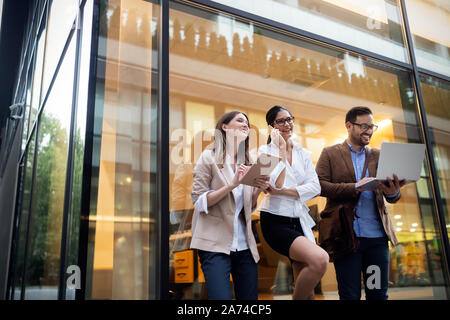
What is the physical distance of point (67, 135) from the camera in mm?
3262

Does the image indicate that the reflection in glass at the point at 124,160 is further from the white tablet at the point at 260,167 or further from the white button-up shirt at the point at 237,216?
the white tablet at the point at 260,167

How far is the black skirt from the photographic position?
2738mm

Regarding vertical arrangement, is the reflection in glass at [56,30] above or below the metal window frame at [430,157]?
above

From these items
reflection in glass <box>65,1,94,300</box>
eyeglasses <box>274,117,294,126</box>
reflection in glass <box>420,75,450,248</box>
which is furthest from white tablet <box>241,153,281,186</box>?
reflection in glass <box>420,75,450,248</box>

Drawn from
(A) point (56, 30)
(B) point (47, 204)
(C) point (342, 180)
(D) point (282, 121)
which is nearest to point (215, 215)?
(D) point (282, 121)

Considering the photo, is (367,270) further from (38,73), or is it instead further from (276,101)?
(38,73)

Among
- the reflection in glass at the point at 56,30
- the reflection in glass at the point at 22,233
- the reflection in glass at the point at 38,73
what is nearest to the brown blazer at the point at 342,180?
the reflection in glass at the point at 56,30

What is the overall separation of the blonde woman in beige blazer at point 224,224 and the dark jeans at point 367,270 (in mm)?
→ 800

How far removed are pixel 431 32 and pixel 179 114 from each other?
11.2ft

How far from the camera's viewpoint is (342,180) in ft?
11.0

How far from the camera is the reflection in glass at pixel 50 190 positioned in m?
3.24

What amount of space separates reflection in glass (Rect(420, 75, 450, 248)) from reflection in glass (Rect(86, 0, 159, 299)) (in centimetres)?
335

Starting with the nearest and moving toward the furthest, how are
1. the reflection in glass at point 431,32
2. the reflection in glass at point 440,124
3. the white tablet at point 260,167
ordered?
the white tablet at point 260,167, the reflection in glass at point 440,124, the reflection in glass at point 431,32

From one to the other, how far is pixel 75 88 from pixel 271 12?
205cm
